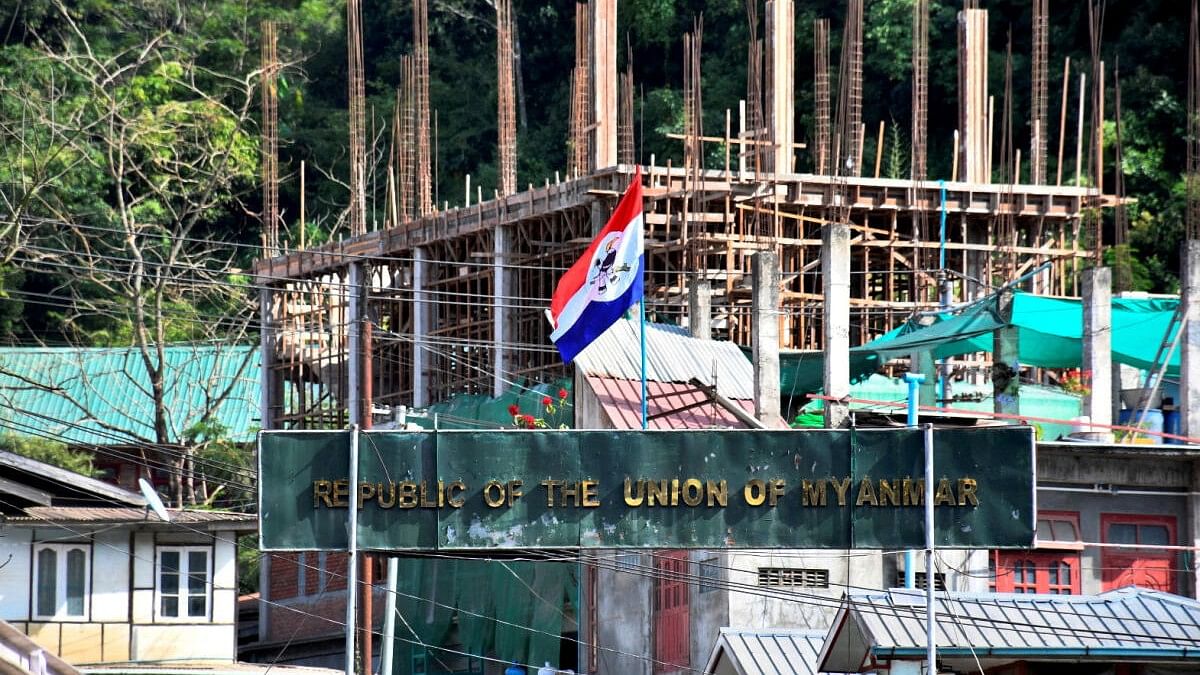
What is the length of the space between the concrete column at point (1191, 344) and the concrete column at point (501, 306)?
14635mm

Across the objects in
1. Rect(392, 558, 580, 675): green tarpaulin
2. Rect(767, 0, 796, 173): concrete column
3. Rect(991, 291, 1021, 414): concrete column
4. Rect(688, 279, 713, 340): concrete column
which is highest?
Rect(767, 0, 796, 173): concrete column

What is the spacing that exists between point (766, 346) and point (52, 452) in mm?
26354

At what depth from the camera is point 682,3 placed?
68.6 metres

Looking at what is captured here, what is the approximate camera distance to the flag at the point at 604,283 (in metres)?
26.7

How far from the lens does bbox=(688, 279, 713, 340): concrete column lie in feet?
124

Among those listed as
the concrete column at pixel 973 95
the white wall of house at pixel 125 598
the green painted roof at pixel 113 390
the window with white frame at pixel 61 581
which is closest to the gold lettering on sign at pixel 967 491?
the white wall of house at pixel 125 598

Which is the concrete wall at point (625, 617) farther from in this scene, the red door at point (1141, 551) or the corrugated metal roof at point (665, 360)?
the red door at point (1141, 551)

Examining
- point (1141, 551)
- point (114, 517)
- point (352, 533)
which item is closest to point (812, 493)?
point (352, 533)

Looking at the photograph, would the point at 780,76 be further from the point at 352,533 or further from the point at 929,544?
the point at 352,533

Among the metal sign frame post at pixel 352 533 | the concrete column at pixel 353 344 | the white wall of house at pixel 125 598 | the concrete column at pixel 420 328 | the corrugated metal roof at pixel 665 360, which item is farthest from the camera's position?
the concrete column at pixel 353 344

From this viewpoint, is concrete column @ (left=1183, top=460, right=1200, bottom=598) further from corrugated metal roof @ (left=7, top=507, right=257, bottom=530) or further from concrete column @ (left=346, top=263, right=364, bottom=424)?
concrete column @ (left=346, top=263, right=364, bottom=424)

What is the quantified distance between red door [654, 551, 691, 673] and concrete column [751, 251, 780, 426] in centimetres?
269

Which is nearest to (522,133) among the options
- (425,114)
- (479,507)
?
(425,114)

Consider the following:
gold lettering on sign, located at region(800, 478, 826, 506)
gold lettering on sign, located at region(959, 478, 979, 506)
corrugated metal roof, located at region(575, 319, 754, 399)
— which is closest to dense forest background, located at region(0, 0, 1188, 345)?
corrugated metal roof, located at region(575, 319, 754, 399)
